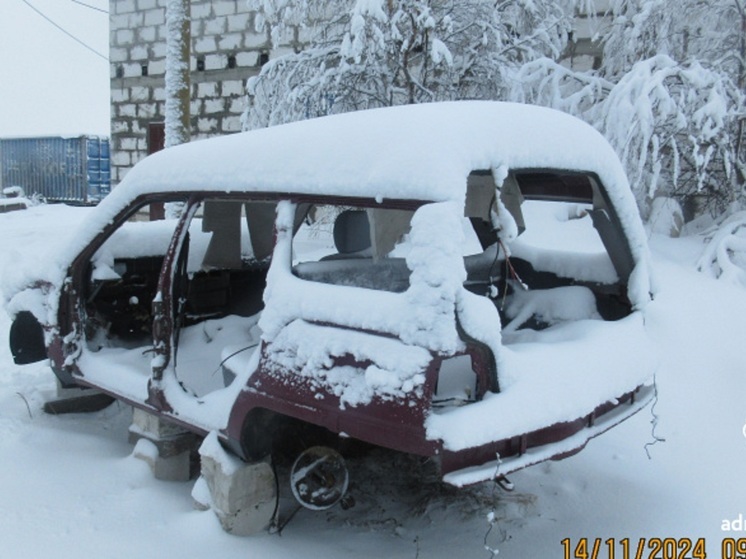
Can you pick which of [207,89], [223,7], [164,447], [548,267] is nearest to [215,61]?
[207,89]

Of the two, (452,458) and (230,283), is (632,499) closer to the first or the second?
(452,458)

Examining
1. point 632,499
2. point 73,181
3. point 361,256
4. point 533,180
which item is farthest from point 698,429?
point 73,181

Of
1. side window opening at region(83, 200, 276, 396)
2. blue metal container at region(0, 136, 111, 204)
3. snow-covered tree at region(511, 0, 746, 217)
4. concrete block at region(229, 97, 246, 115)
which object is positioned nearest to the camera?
side window opening at region(83, 200, 276, 396)

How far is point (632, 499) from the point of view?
3348mm

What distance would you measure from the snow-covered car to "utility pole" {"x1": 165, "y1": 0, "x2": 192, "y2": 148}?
15.4 feet

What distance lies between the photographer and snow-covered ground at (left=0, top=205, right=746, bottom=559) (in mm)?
A: 2896

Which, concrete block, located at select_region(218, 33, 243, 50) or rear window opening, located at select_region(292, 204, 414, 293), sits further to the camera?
concrete block, located at select_region(218, 33, 243, 50)

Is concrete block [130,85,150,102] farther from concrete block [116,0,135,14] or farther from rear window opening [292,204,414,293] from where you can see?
rear window opening [292,204,414,293]

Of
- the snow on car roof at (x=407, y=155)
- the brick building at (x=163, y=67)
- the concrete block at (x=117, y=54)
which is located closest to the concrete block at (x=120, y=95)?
the brick building at (x=163, y=67)

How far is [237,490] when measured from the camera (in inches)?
115

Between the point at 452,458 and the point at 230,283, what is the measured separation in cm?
279

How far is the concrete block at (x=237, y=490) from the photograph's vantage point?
9.55ft

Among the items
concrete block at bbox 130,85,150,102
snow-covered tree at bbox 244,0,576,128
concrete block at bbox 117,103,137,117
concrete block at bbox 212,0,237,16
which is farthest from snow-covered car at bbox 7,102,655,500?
concrete block at bbox 117,103,137,117

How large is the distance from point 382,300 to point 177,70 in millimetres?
7536
